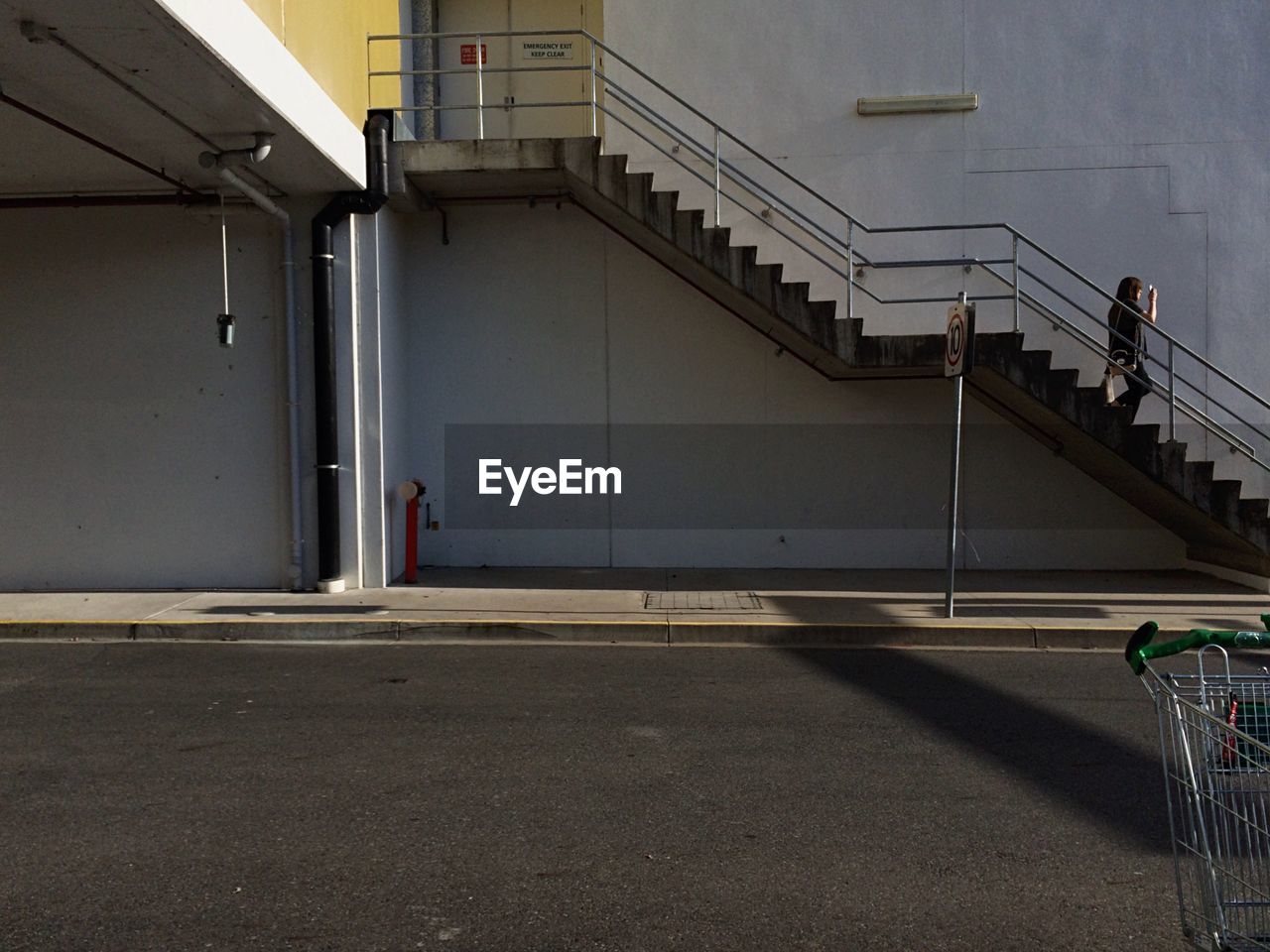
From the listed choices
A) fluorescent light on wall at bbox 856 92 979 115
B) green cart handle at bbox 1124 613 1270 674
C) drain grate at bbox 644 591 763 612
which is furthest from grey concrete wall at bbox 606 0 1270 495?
green cart handle at bbox 1124 613 1270 674

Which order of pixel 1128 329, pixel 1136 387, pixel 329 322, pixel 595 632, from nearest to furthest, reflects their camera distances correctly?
pixel 595 632 < pixel 1136 387 < pixel 329 322 < pixel 1128 329

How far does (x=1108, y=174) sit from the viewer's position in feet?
40.7

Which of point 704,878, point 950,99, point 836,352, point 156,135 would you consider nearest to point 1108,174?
point 950,99

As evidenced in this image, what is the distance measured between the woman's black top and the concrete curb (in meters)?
3.27

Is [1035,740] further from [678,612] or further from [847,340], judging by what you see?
[847,340]

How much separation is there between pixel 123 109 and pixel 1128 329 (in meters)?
9.76

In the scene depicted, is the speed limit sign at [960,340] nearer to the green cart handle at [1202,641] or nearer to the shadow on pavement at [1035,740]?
the shadow on pavement at [1035,740]

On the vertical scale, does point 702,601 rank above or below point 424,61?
below

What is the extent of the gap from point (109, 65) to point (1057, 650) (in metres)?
8.62

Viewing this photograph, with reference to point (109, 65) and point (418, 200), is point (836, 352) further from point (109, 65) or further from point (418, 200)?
point (109, 65)

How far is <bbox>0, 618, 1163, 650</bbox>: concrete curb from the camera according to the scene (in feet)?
30.6

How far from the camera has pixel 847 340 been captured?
439 inches

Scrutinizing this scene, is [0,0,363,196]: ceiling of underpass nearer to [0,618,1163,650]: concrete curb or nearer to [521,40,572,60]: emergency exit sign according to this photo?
[521,40,572,60]: emergency exit sign

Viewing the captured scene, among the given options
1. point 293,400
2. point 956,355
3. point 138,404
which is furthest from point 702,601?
point 138,404
